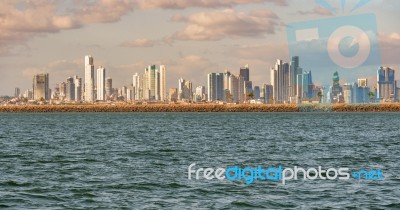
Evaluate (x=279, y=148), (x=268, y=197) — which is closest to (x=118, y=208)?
(x=268, y=197)

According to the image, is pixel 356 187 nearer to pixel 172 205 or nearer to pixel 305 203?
pixel 305 203

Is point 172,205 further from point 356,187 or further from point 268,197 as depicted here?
point 356,187

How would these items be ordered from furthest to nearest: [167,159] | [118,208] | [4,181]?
[167,159] < [4,181] < [118,208]

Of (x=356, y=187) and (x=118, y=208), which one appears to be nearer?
(x=118, y=208)

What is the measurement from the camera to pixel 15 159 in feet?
137

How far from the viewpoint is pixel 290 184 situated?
29000mm

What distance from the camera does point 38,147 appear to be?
5300cm

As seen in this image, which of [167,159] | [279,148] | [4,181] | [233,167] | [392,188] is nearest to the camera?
[392,188]

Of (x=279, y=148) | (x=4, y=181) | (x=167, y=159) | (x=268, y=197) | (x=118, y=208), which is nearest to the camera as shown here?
(x=118, y=208)

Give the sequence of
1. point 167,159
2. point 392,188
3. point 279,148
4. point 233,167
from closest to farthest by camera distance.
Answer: point 392,188 → point 233,167 → point 167,159 → point 279,148

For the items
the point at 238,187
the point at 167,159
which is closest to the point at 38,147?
the point at 167,159

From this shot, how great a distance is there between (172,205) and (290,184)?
6627 millimetres

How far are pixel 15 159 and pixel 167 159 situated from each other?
9.51 meters

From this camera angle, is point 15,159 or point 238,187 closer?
point 238,187
